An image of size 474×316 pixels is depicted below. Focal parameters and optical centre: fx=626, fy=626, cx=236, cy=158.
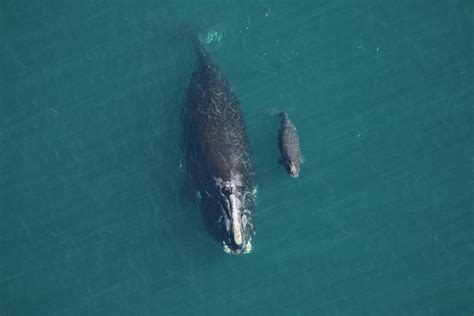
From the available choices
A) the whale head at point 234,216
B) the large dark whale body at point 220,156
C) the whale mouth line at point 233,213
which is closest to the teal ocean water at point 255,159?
the large dark whale body at point 220,156

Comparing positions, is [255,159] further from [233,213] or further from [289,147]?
[233,213]

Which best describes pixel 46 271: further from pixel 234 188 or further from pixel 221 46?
pixel 221 46

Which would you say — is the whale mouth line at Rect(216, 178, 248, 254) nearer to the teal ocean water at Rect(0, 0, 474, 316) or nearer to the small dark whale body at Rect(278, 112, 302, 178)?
the teal ocean water at Rect(0, 0, 474, 316)

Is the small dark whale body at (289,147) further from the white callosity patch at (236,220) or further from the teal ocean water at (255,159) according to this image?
the white callosity patch at (236,220)

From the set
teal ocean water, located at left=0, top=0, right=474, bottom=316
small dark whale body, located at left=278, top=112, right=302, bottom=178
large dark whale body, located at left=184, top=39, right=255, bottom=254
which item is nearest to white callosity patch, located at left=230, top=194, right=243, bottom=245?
large dark whale body, located at left=184, top=39, right=255, bottom=254

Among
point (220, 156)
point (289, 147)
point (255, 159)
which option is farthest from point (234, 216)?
point (289, 147)
